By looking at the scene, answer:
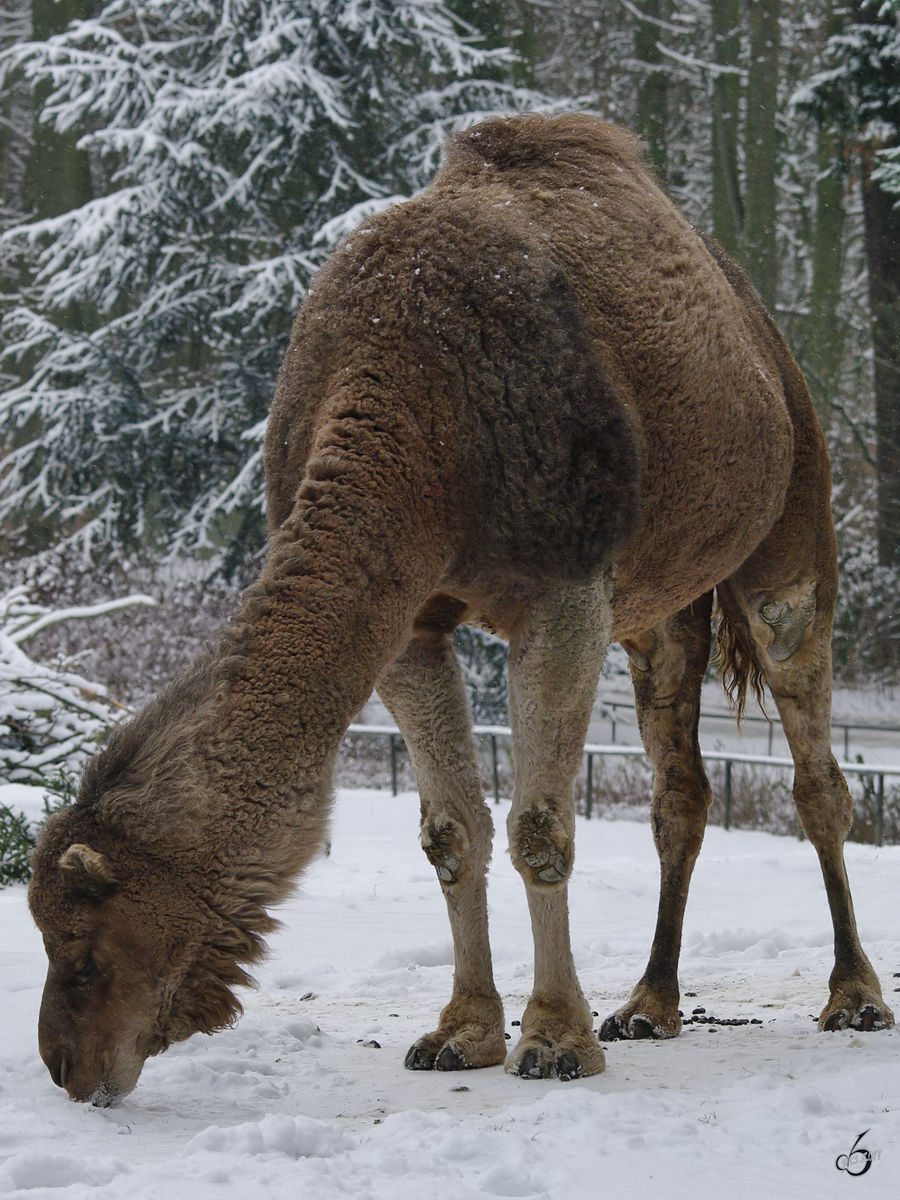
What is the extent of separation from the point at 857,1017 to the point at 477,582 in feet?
7.75

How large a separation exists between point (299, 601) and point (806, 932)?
430cm

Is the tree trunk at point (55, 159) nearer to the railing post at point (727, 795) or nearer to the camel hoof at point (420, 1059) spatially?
the railing post at point (727, 795)

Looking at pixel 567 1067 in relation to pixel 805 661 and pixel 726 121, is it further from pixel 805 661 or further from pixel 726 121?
pixel 726 121

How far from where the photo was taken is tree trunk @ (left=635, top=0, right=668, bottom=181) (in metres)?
21.2

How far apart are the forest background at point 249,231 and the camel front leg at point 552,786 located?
39.7 feet

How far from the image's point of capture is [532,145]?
520 cm

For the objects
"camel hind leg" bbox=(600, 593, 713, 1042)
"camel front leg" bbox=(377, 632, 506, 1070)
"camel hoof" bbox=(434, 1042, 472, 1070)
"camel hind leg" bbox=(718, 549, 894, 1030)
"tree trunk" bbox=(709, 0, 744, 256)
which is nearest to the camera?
"camel hoof" bbox=(434, 1042, 472, 1070)

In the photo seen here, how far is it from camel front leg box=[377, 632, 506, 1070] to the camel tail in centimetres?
191

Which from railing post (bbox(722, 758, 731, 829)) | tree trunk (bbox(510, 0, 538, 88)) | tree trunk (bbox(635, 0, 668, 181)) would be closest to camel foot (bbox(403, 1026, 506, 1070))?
railing post (bbox(722, 758, 731, 829))

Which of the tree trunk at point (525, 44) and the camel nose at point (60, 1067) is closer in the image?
the camel nose at point (60, 1067)

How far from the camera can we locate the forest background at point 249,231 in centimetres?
1738

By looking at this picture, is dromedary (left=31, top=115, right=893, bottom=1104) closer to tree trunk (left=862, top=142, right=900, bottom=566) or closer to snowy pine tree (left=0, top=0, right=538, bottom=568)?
snowy pine tree (left=0, top=0, right=538, bottom=568)

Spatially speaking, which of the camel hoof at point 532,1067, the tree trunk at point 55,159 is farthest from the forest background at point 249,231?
the camel hoof at point 532,1067

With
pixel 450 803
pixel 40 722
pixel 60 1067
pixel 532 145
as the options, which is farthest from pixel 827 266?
pixel 60 1067
